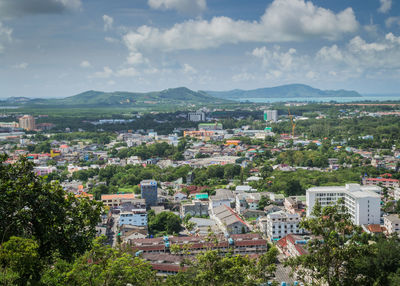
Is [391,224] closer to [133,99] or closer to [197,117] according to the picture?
[197,117]

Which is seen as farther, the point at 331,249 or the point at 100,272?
the point at 331,249

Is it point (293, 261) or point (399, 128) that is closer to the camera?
point (293, 261)

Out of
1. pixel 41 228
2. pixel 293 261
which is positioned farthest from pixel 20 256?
pixel 293 261

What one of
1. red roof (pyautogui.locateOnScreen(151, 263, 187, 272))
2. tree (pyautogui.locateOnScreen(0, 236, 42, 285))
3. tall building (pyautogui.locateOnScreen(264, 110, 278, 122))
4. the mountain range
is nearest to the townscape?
red roof (pyautogui.locateOnScreen(151, 263, 187, 272))

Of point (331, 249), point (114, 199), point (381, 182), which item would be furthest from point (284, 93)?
point (331, 249)

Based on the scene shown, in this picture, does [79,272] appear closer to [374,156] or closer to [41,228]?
[41,228]
